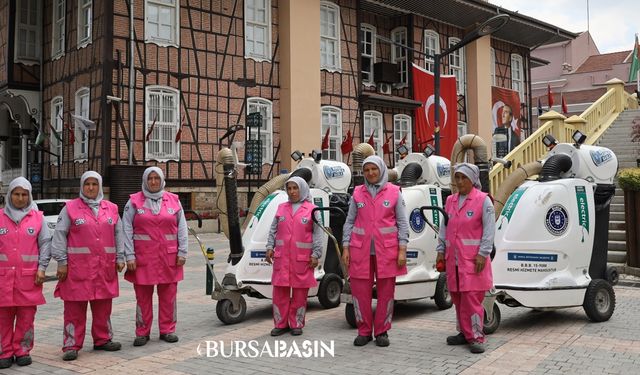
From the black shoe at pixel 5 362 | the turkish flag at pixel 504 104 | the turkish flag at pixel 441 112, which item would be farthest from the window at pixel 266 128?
the black shoe at pixel 5 362

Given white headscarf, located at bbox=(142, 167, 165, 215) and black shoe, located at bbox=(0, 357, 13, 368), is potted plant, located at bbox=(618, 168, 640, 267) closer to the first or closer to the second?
white headscarf, located at bbox=(142, 167, 165, 215)

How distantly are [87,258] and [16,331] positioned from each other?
36.0 inches

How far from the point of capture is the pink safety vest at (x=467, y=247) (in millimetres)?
6043

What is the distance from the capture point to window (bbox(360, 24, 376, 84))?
2692 centimetres

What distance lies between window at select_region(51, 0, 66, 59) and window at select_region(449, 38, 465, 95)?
1690 centimetres

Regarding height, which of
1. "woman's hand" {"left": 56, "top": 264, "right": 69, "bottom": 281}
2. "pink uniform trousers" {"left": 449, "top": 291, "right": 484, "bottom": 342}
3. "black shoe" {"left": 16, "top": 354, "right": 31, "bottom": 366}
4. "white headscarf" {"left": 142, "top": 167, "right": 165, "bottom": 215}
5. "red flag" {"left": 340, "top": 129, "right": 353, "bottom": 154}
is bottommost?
"black shoe" {"left": 16, "top": 354, "right": 31, "bottom": 366}

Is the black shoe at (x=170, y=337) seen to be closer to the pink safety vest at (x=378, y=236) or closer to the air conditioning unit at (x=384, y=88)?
the pink safety vest at (x=378, y=236)

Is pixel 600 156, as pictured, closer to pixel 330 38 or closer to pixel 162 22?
pixel 162 22

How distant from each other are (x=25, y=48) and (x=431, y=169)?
1992 centimetres

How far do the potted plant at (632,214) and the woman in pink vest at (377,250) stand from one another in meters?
5.88

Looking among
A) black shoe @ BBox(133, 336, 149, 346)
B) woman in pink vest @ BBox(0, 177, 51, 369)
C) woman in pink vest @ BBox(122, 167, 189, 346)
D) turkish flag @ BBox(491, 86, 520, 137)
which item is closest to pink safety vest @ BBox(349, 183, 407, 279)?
woman in pink vest @ BBox(122, 167, 189, 346)

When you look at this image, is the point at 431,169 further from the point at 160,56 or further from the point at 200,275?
the point at 160,56

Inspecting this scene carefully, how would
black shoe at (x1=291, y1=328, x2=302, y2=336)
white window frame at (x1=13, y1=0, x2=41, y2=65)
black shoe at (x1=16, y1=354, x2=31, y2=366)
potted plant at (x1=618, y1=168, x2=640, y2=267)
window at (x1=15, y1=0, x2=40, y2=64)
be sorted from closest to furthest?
black shoe at (x1=16, y1=354, x2=31, y2=366), black shoe at (x1=291, y1=328, x2=302, y2=336), potted plant at (x1=618, y1=168, x2=640, y2=267), white window frame at (x1=13, y1=0, x2=41, y2=65), window at (x1=15, y1=0, x2=40, y2=64)

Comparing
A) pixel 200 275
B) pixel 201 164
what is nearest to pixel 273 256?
pixel 200 275
